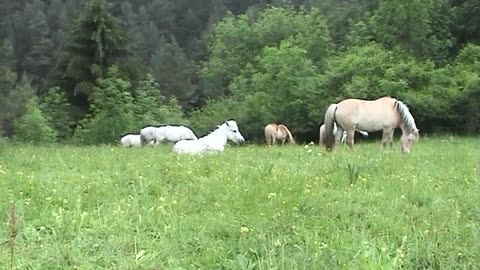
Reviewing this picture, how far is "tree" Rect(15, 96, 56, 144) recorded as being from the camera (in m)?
25.6

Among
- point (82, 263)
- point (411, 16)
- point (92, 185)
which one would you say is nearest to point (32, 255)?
point (82, 263)

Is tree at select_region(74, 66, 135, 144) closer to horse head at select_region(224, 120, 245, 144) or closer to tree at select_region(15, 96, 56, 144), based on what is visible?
tree at select_region(15, 96, 56, 144)

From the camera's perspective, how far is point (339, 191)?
604cm

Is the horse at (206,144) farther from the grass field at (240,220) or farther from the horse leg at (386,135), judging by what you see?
the grass field at (240,220)

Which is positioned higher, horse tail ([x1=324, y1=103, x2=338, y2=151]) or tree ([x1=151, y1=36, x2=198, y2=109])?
horse tail ([x1=324, y1=103, x2=338, y2=151])

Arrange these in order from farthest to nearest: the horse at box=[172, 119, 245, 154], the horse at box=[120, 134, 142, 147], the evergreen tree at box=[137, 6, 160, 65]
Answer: the evergreen tree at box=[137, 6, 160, 65]
the horse at box=[120, 134, 142, 147]
the horse at box=[172, 119, 245, 154]

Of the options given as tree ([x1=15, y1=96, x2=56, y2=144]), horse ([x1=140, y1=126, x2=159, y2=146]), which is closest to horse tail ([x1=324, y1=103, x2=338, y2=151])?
horse ([x1=140, y1=126, x2=159, y2=146])

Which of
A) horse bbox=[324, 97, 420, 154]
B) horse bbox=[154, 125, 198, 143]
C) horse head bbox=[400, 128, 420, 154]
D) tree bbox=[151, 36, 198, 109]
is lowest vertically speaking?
tree bbox=[151, 36, 198, 109]

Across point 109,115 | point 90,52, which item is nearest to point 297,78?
point 109,115

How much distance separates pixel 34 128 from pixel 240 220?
23104 mm

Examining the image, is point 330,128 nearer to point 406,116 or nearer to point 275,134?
point 406,116

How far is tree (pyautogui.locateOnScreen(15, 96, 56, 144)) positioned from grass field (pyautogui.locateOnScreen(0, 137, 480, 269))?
62.9 ft

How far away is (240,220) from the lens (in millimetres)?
4727

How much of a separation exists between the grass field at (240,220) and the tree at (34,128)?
19.2 metres
